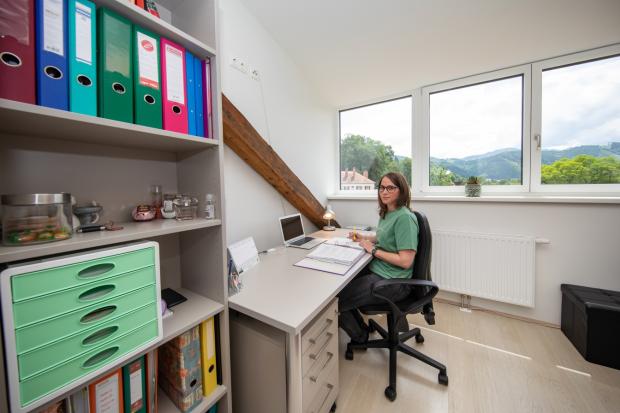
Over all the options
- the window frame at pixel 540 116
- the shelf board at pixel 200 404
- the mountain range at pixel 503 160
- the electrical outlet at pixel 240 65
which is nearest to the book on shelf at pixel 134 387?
the shelf board at pixel 200 404

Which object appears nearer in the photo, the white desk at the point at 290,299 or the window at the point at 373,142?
the white desk at the point at 290,299

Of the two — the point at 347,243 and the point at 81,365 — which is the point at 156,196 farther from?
the point at 347,243

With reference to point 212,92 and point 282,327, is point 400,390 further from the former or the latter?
point 212,92

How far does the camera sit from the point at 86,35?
25.1 inches

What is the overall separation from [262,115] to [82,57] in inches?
51.7

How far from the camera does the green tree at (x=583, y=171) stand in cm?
194

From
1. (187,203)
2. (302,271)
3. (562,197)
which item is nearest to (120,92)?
(187,203)

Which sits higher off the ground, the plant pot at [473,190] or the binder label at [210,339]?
the plant pot at [473,190]

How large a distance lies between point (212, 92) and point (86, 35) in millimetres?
388

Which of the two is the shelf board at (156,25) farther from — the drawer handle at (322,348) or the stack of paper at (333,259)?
the drawer handle at (322,348)

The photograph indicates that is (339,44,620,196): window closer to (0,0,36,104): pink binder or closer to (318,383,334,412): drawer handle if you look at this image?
(318,383,334,412): drawer handle

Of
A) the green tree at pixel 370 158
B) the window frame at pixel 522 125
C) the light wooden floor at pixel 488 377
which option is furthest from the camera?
the green tree at pixel 370 158

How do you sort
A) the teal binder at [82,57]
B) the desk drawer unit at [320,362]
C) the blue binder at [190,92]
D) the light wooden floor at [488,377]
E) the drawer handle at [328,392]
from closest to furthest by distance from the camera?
the teal binder at [82,57] < the blue binder at [190,92] < the desk drawer unit at [320,362] < the drawer handle at [328,392] < the light wooden floor at [488,377]

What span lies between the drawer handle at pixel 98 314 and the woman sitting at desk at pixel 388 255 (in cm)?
123
